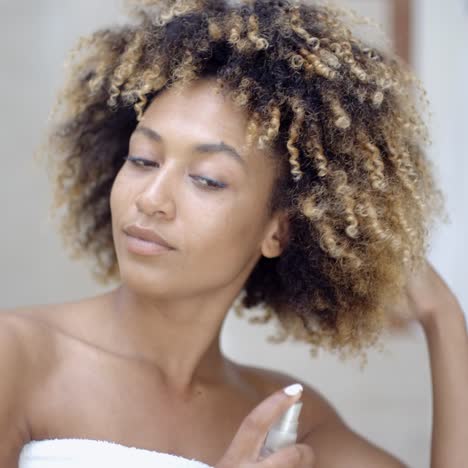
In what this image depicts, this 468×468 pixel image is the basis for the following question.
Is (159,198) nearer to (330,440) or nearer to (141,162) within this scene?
(141,162)

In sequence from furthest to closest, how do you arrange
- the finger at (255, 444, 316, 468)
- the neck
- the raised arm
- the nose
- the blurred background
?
1. the blurred background
2. the raised arm
3. the neck
4. the nose
5. the finger at (255, 444, 316, 468)

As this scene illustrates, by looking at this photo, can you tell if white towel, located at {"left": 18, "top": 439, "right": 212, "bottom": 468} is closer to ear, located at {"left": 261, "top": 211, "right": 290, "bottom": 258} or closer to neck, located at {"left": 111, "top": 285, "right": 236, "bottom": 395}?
neck, located at {"left": 111, "top": 285, "right": 236, "bottom": 395}

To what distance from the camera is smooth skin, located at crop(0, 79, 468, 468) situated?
152cm

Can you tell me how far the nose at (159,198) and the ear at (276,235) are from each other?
0.25 m

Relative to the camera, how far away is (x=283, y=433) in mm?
1475

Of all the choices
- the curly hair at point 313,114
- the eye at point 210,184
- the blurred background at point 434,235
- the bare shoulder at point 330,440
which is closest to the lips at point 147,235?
the eye at point 210,184

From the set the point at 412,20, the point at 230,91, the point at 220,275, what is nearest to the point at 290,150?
the point at 230,91

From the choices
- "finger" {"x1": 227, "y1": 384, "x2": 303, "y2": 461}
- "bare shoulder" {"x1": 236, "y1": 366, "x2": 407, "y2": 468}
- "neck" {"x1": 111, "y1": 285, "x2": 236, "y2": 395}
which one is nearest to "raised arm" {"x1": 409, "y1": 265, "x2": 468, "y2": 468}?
"bare shoulder" {"x1": 236, "y1": 366, "x2": 407, "y2": 468}

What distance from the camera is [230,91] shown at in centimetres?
163

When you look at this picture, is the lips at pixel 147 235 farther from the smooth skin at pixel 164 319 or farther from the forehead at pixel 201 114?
the forehead at pixel 201 114

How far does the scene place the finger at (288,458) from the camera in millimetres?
1425

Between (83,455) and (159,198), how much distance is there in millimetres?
446

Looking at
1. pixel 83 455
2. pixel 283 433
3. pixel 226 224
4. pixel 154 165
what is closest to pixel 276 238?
pixel 226 224

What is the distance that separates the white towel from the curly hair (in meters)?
0.52
